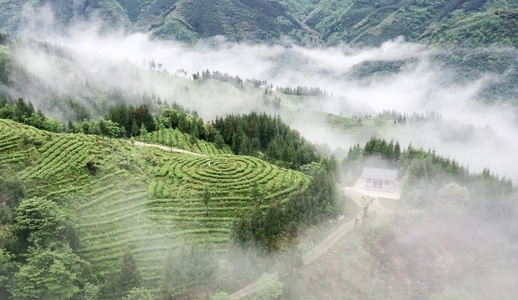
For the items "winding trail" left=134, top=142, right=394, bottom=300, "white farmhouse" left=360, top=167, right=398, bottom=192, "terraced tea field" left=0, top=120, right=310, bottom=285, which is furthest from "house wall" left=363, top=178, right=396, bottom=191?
"terraced tea field" left=0, top=120, right=310, bottom=285

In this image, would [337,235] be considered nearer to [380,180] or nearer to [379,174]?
[380,180]

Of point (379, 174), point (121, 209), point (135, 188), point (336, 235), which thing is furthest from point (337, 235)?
point (121, 209)

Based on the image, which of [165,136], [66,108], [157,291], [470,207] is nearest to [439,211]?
[470,207]

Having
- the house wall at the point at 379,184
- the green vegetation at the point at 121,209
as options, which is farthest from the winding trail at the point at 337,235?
the green vegetation at the point at 121,209

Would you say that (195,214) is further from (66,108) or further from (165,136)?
(66,108)

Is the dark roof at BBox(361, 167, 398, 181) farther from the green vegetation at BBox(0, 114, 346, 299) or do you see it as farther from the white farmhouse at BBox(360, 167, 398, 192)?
the green vegetation at BBox(0, 114, 346, 299)

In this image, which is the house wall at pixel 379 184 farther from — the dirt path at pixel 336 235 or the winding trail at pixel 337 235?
the dirt path at pixel 336 235
